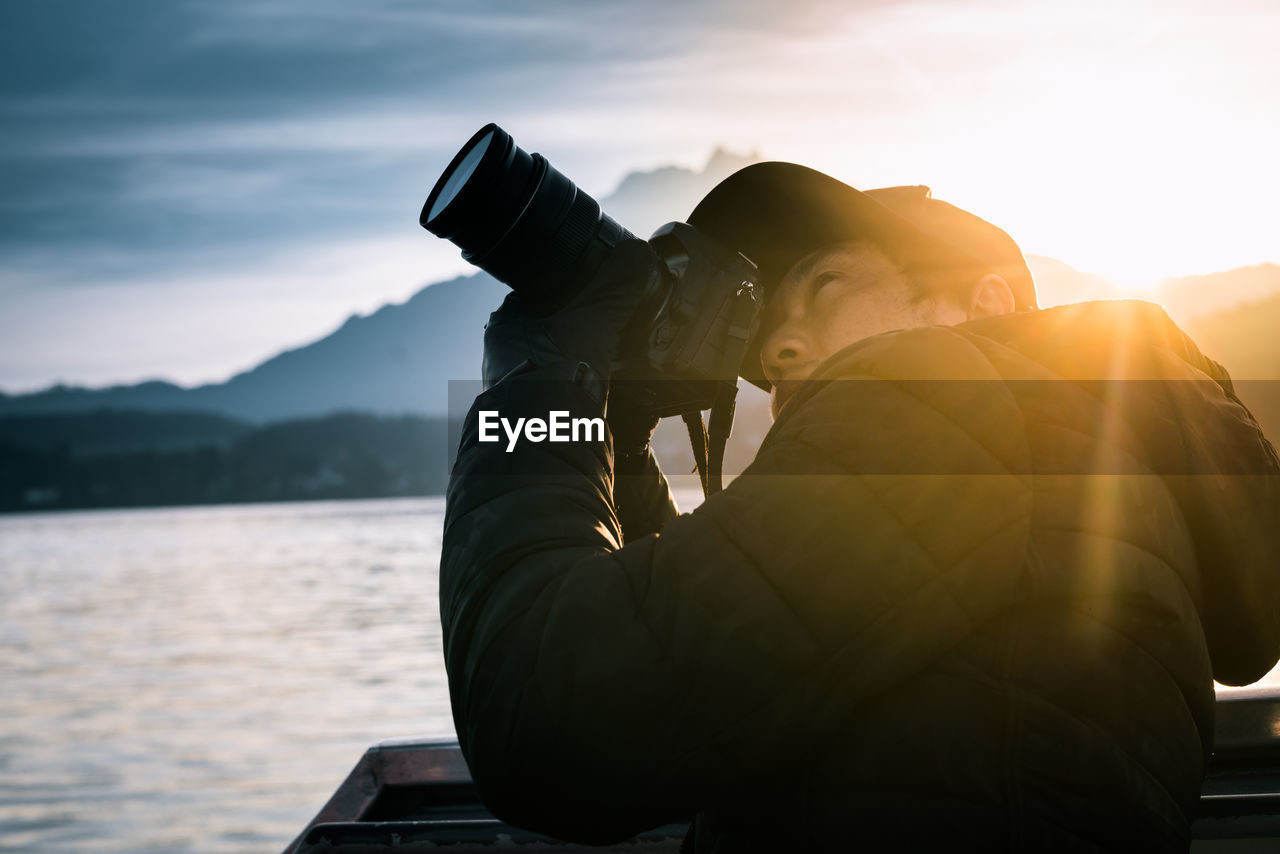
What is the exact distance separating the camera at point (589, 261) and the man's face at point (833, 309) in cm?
5

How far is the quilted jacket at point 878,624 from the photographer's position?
2.65ft

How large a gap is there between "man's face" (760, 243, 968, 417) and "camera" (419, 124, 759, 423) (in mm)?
53

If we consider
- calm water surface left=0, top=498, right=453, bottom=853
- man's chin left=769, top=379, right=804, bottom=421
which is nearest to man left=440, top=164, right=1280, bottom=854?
man's chin left=769, top=379, right=804, bottom=421

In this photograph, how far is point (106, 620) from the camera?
28.4 m

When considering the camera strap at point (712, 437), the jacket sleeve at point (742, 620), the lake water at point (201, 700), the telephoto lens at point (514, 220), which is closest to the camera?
the jacket sleeve at point (742, 620)

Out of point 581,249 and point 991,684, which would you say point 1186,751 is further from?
point 581,249

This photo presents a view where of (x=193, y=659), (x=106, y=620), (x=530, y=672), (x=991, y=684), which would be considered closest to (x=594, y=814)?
(x=530, y=672)

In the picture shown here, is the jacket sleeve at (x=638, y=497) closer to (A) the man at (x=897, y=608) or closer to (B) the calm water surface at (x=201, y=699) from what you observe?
(A) the man at (x=897, y=608)

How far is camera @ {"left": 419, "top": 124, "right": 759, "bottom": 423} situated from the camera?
51.0 inches

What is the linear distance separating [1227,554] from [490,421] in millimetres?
718

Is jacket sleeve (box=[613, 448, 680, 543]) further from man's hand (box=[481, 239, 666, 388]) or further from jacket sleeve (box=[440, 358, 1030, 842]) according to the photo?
jacket sleeve (box=[440, 358, 1030, 842])

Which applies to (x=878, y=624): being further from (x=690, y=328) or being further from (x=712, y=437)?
(x=712, y=437)

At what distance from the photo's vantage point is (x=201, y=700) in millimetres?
16688

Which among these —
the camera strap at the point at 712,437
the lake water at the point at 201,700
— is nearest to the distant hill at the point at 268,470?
the lake water at the point at 201,700
